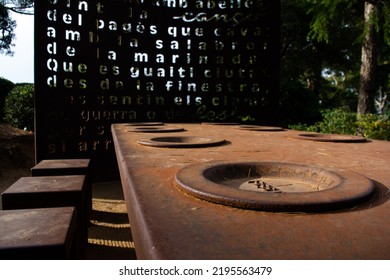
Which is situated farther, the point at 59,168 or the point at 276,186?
the point at 59,168

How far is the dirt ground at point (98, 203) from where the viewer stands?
360cm

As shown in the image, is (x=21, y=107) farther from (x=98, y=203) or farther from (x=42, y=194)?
(x=42, y=194)

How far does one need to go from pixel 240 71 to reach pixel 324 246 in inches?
277

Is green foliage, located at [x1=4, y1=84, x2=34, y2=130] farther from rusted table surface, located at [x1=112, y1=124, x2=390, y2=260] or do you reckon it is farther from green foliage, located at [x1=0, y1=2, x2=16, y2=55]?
rusted table surface, located at [x1=112, y1=124, x2=390, y2=260]

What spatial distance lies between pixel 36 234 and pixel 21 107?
384 inches

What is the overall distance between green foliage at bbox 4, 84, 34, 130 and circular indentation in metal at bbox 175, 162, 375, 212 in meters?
9.71

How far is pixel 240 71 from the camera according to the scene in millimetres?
7516

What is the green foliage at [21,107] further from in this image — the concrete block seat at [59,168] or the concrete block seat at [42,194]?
the concrete block seat at [42,194]

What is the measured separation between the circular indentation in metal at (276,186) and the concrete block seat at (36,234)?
0.62 metres

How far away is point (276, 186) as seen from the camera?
1.50 meters

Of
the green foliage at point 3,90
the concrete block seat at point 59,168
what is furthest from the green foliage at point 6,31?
the concrete block seat at point 59,168

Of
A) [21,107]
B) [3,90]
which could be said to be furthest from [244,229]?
[3,90]
